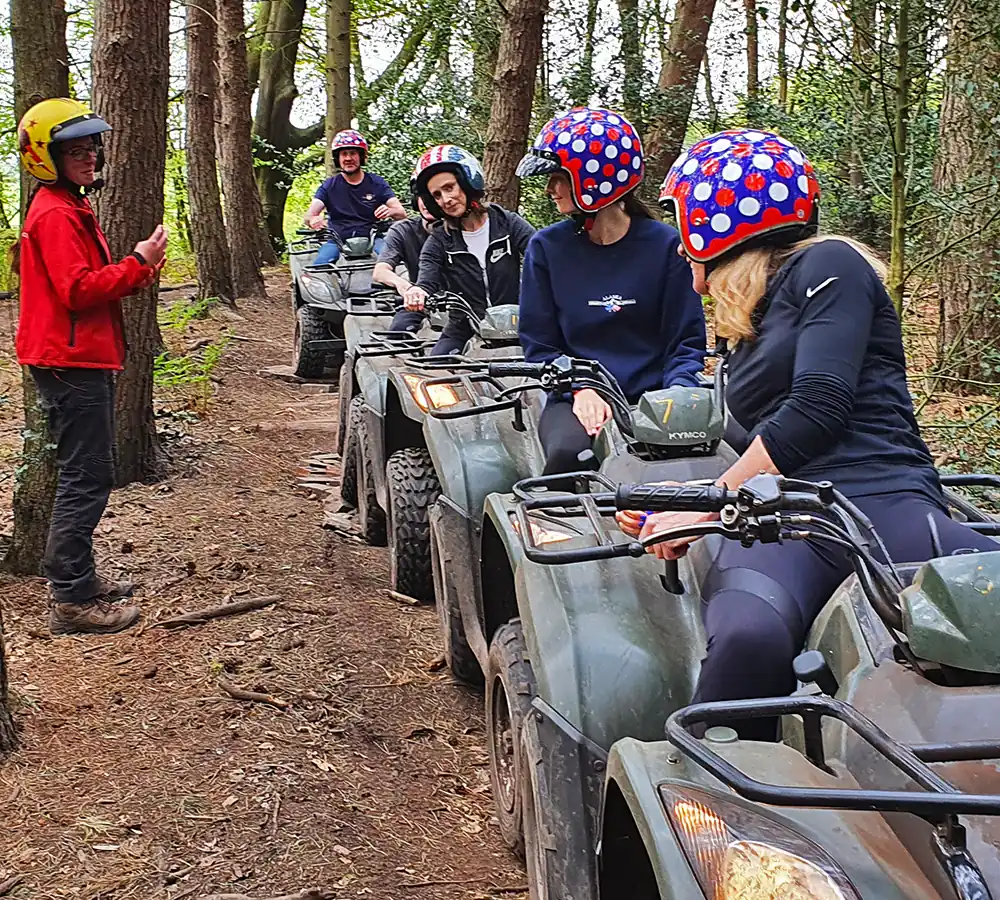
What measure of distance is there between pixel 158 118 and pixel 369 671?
10.9 feet

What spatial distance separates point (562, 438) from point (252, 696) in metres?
1.43

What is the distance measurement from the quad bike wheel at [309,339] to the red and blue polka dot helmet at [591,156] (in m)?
5.91

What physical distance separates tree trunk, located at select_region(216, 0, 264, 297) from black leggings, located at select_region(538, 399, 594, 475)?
35.7 feet

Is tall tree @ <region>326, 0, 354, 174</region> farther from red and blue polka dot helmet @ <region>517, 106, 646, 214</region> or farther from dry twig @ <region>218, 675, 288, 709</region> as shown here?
dry twig @ <region>218, 675, 288, 709</region>

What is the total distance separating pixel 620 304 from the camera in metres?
4.19

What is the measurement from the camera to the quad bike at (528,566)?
2.45 m

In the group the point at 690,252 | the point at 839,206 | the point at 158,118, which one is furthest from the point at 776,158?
the point at 839,206

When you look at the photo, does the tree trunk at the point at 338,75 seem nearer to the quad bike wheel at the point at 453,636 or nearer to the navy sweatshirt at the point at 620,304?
the navy sweatshirt at the point at 620,304

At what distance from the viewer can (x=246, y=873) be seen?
3.02 meters

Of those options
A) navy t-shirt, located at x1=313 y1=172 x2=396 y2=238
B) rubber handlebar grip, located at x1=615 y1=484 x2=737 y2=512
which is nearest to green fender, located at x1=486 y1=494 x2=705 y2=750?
rubber handlebar grip, located at x1=615 y1=484 x2=737 y2=512

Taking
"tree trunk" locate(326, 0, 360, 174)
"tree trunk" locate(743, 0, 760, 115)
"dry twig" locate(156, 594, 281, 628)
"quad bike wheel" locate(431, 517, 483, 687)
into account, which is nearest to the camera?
"quad bike wheel" locate(431, 517, 483, 687)

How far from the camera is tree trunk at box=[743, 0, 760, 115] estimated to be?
13797 millimetres

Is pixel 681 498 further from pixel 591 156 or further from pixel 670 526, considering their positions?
pixel 591 156

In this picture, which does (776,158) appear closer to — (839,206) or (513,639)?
(513,639)
